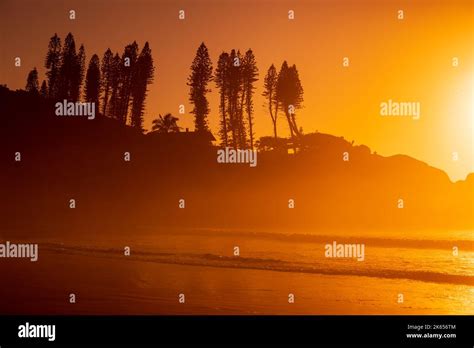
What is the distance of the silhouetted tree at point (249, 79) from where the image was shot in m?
48.7

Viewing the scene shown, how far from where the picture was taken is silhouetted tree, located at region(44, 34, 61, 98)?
51719 millimetres

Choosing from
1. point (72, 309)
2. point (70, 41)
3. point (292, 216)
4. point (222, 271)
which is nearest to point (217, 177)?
point (292, 216)

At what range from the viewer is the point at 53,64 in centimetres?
5312

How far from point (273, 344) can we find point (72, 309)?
5249 millimetres

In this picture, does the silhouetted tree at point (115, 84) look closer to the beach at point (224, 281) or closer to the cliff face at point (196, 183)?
the cliff face at point (196, 183)

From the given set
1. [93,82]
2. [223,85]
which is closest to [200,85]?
[223,85]

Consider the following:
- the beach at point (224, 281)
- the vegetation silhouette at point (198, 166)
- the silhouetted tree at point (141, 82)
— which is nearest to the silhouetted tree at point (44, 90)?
the vegetation silhouette at point (198, 166)

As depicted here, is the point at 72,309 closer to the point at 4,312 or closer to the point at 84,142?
the point at 4,312

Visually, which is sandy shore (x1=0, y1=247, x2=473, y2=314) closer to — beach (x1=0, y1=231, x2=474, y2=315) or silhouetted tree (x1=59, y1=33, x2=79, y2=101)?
beach (x1=0, y1=231, x2=474, y2=315)

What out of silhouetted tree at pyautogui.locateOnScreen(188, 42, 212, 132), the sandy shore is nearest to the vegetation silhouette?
silhouetted tree at pyautogui.locateOnScreen(188, 42, 212, 132)

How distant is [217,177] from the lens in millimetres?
48281

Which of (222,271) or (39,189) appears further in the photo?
(39,189)

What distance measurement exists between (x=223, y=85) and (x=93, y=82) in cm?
1250

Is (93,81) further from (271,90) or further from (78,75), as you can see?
(271,90)
